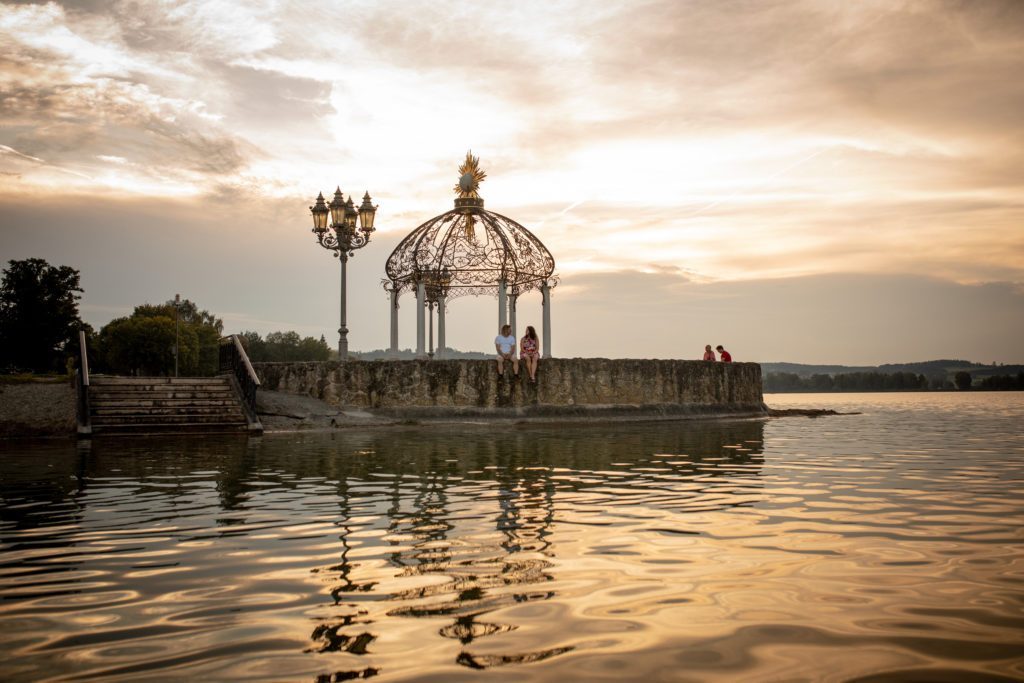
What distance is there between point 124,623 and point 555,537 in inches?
104

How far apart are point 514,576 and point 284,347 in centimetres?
8360

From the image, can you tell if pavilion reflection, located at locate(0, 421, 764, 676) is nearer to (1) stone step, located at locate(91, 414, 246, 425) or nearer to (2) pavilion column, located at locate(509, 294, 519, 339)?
(1) stone step, located at locate(91, 414, 246, 425)

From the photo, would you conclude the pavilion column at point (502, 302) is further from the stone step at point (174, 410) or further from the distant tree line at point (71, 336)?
the distant tree line at point (71, 336)

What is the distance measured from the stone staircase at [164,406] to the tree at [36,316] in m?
31.6

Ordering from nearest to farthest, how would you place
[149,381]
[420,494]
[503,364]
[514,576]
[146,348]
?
1. [514,576]
2. [420,494]
3. [149,381]
4. [503,364]
5. [146,348]

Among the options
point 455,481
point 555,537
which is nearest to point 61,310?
point 455,481

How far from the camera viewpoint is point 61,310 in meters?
48.8

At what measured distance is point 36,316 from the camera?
154ft

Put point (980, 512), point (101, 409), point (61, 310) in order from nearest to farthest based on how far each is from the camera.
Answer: point (980, 512) < point (101, 409) < point (61, 310)

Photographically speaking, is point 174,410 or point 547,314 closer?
point 174,410

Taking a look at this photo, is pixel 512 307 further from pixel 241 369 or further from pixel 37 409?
pixel 37 409

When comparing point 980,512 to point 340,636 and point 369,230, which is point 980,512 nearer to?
point 340,636

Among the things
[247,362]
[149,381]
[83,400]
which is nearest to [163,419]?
[83,400]

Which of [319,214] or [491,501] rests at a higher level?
[319,214]
